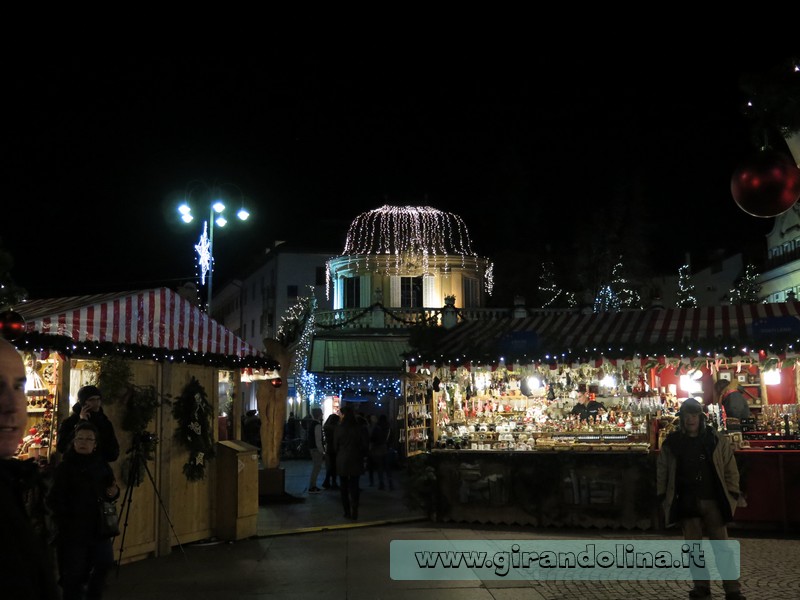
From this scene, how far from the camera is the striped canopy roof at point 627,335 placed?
11320 millimetres

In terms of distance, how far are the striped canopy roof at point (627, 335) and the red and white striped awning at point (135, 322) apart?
3.73 meters

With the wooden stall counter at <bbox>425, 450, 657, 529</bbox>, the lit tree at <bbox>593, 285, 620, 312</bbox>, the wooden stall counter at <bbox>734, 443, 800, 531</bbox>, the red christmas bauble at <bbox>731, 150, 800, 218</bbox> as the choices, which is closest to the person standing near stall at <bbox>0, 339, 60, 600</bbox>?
the red christmas bauble at <bbox>731, 150, 800, 218</bbox>

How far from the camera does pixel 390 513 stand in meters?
13.1

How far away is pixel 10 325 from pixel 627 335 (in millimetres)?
8852

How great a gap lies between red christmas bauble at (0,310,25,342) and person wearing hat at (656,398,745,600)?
20.4 ft

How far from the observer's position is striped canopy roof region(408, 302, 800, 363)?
446 inches

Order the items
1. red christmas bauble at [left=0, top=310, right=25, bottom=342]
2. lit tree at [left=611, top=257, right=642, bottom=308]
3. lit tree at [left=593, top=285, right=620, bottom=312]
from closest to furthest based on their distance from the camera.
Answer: red christmas bauble at [left=0, top=310, right=25, bottom=342] → lit tree at [left=593, top=285, right=620, bottom=312] → lit tree at [left=611, top=257, right=642, bottom=308]

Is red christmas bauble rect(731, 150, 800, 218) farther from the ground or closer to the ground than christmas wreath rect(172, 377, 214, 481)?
farther from the ground

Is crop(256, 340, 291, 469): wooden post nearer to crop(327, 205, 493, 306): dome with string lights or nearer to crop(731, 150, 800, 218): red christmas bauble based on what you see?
crop(731, 150, 800, 218): red christmas bauble

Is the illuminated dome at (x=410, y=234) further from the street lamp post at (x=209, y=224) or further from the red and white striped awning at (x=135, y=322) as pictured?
the red and white striped awning at (x=135, y=322)

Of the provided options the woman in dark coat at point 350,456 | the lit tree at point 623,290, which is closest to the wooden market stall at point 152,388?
the woman in dark coat at point 350,456

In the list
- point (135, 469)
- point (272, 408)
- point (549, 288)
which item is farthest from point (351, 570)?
point (549, 288)

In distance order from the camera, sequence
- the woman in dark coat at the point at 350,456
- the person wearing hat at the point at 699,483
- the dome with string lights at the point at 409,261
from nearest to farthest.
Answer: the person wearing hat at the point at 699,483 → the woman in dark coat at the point at 350,456 → the dome with string lights at the point at 409,261

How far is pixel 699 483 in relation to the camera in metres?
6.77
